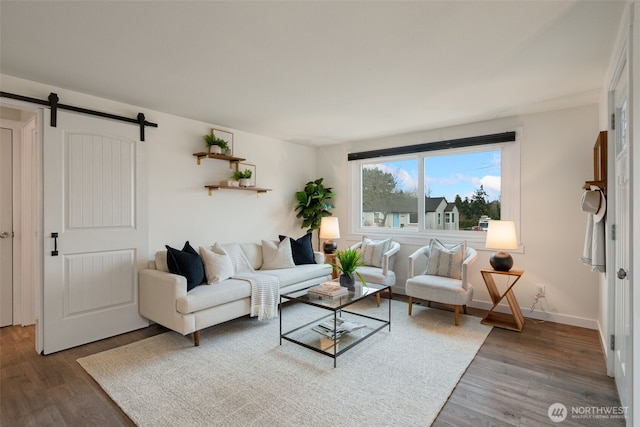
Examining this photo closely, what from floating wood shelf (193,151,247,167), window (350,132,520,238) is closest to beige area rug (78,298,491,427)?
window (350,132,520,238)

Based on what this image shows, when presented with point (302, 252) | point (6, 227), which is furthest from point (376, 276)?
point (6, 227)

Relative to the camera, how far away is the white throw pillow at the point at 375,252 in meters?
4.53

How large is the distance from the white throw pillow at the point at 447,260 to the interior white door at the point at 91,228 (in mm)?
3437

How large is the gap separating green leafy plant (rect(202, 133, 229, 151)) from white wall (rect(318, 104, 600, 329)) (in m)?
3.47

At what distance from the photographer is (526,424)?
1.90 meters

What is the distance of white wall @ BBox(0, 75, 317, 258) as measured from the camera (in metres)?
3.58

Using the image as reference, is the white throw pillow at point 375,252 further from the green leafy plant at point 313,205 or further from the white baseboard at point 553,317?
the white baseboard at point 553,317

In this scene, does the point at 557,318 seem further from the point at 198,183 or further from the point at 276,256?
the point at 198,183

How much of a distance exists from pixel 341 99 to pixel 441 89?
980 millimetres

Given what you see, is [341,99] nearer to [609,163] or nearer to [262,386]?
[609,163]

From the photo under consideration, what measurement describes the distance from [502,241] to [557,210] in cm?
80

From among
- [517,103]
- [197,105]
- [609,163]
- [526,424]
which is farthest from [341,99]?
[526,424]

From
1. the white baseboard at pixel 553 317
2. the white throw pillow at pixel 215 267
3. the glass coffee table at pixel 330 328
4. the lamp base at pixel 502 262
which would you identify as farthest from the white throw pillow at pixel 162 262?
the white baseboard at pixel 553 317

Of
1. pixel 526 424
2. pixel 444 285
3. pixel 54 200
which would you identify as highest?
pixel 54 200
